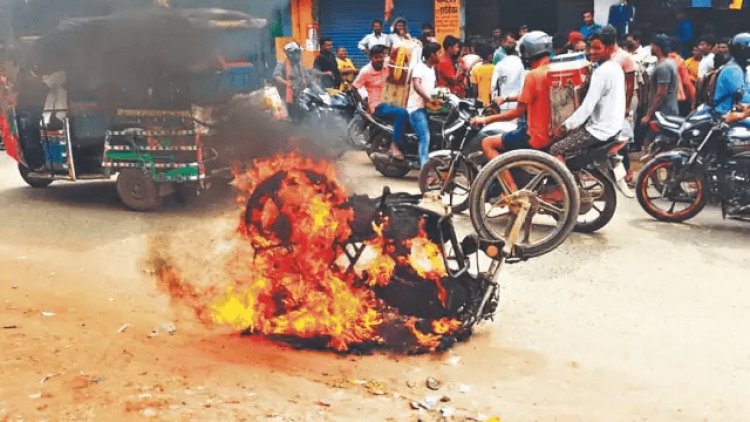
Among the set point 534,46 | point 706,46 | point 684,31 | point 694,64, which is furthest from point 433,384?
point 684,31

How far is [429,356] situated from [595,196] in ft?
11.6

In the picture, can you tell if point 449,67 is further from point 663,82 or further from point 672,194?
point 672,194

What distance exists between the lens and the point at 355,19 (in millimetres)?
17953

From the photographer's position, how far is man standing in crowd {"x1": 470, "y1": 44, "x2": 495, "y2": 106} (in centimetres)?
1160

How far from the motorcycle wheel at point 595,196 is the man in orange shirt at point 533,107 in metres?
0.63

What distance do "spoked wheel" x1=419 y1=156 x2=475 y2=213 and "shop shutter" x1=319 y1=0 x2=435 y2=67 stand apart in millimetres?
9435

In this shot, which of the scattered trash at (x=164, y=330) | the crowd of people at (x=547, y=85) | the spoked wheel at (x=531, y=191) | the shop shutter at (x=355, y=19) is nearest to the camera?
the scattered trash at (x=164, y=330)

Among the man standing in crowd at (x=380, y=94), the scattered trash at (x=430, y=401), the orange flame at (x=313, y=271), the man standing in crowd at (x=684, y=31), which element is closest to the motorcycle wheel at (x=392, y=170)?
the man standing in crowd at (x=380, y=94)

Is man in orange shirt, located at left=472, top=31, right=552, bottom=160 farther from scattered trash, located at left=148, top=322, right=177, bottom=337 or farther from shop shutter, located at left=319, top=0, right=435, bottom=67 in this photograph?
shop shutter, located at left=319, top=0, right=435, bottom=67

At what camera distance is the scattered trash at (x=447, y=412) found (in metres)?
3.67

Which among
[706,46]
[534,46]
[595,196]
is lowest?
[595,196]

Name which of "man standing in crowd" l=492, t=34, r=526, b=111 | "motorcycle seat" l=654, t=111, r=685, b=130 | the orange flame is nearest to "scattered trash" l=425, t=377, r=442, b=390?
the orange flame

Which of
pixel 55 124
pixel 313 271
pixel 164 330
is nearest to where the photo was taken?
pixel 313 271

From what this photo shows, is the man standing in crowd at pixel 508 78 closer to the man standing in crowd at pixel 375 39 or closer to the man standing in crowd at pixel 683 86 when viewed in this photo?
the man standing in crowd at pixel 683 86
